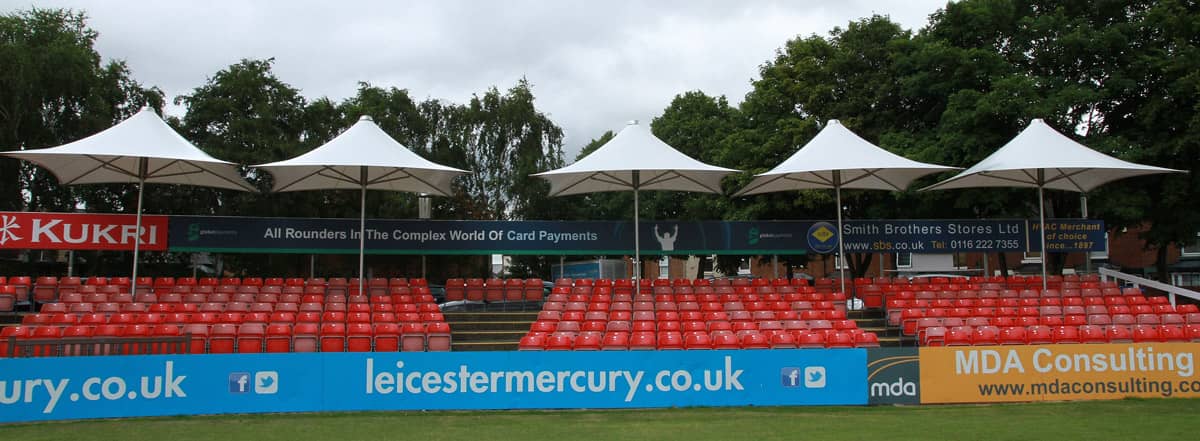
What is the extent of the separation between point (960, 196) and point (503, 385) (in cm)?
1793

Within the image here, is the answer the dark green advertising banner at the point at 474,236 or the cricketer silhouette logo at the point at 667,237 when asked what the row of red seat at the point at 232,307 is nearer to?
the dark green advertising banner at the point at 474,236

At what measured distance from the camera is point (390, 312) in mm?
18969

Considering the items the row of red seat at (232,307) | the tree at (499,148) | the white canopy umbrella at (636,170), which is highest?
the tree at (499,148)

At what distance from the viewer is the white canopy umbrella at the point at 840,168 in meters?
20.0

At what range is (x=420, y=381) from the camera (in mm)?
13914

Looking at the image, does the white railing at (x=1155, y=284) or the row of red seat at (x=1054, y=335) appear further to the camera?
the white railing at (x=1155, y=284)

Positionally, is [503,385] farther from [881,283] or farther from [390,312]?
[881,283]

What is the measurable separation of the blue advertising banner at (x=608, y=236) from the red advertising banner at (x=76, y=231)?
48 centimetres

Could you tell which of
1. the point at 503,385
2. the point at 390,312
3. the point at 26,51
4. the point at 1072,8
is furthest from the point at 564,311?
the point at 26,51

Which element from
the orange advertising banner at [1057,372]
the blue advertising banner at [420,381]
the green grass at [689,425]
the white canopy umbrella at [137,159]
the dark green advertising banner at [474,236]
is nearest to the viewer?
the green grass at [689,425]

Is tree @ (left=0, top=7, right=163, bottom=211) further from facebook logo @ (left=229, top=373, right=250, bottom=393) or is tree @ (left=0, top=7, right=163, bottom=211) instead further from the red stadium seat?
facebook logo @ (left=229, top=373, right=250, bottom=393)

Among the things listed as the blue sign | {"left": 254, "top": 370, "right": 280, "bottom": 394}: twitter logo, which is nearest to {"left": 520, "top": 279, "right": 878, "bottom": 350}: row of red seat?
{"left": 254, "top": 370, "right": 280, "bottom": 394}: twitter logo

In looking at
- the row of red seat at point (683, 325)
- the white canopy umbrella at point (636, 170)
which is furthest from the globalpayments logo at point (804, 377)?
the white canopy umbrella at point (636, 170)

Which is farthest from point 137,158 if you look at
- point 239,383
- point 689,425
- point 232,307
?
point 689,425
